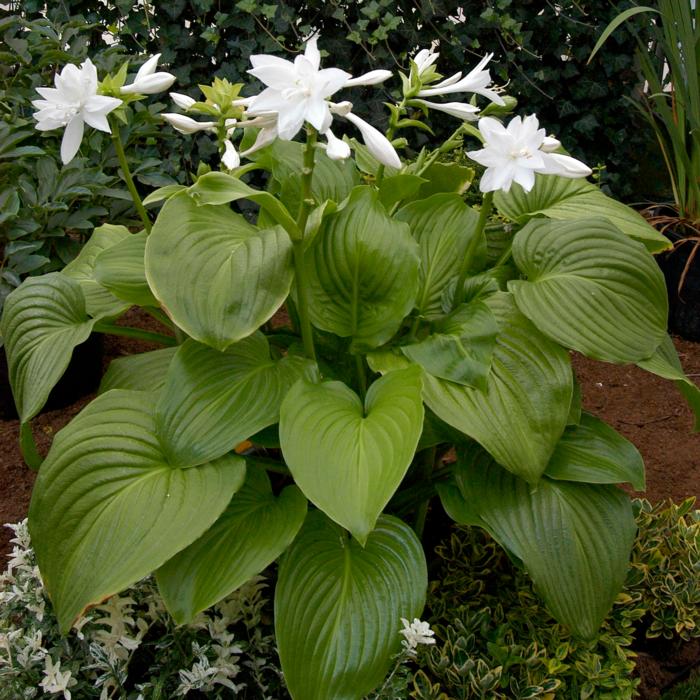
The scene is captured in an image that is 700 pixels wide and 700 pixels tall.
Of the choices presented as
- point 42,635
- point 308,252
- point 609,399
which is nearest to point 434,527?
point 308,252

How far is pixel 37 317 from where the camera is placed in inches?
60.5

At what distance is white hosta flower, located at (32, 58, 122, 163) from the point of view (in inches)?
49.6

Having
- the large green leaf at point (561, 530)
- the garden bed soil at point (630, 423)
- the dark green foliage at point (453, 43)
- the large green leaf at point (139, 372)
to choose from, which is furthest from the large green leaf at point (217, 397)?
the dark green foliage at point (453, 43)

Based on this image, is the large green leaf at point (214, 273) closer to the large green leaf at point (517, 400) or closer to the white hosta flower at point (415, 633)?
the large green leaf at point (517, 400)

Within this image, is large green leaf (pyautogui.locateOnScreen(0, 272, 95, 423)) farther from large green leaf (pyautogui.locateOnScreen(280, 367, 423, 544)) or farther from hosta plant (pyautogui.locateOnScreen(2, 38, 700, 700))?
large green leaf (pyautogui.locateOnScreen(280, 367, 423, 544))

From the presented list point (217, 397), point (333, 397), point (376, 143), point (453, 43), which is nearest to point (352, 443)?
point (333, 397)

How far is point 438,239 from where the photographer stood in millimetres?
1639

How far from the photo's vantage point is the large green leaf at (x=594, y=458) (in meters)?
1.40

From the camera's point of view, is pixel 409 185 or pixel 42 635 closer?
pixel 42 635

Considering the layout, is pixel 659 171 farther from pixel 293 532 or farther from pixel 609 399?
pixel 293 532

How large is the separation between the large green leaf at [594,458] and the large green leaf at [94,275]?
90 centimetres

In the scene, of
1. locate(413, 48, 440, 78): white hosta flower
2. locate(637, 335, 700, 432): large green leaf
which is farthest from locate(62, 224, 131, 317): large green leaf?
locate(637, 335, 700, 432): large green leaf

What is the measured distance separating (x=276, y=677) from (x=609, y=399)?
175 cm

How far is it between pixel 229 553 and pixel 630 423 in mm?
1772
